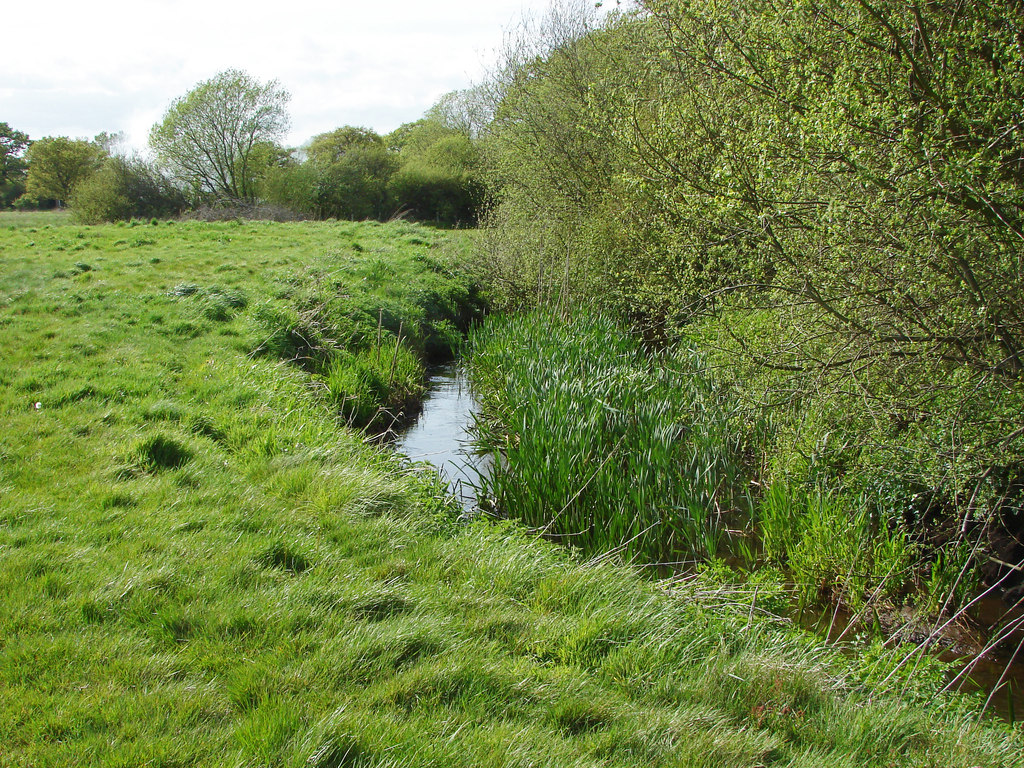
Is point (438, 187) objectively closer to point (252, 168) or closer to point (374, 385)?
point (252, 168)

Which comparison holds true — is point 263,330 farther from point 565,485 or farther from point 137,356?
point 565,485

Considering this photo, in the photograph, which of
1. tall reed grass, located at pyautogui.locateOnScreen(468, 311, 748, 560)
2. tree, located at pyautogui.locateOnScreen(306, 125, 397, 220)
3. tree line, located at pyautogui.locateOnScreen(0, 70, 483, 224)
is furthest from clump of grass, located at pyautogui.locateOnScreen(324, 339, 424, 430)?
tree, located at pyautogui.locateOnScreen(306, 125, 397, 220)

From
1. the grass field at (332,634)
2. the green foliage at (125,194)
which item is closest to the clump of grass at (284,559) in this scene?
the grass field at (332,634)

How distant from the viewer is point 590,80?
14.5 meters

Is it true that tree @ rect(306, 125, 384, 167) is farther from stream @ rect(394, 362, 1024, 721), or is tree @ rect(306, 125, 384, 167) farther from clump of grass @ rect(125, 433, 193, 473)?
clump of grass @ rect(125, 433, 193, 473)

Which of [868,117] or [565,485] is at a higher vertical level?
[868,117]

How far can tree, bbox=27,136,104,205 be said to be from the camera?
125 ft

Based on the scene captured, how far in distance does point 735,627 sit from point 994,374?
97.0 inches

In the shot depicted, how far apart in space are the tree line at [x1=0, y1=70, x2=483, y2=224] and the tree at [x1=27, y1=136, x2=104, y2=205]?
0.06 metres

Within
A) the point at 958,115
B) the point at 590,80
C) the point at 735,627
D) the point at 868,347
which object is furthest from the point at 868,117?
the point at 590,80

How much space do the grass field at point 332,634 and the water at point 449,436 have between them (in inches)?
42.4

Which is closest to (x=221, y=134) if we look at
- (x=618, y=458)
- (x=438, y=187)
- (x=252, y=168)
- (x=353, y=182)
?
(x=252, y=168)

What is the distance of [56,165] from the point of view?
38.3 metres

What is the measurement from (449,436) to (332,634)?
6.28 m
